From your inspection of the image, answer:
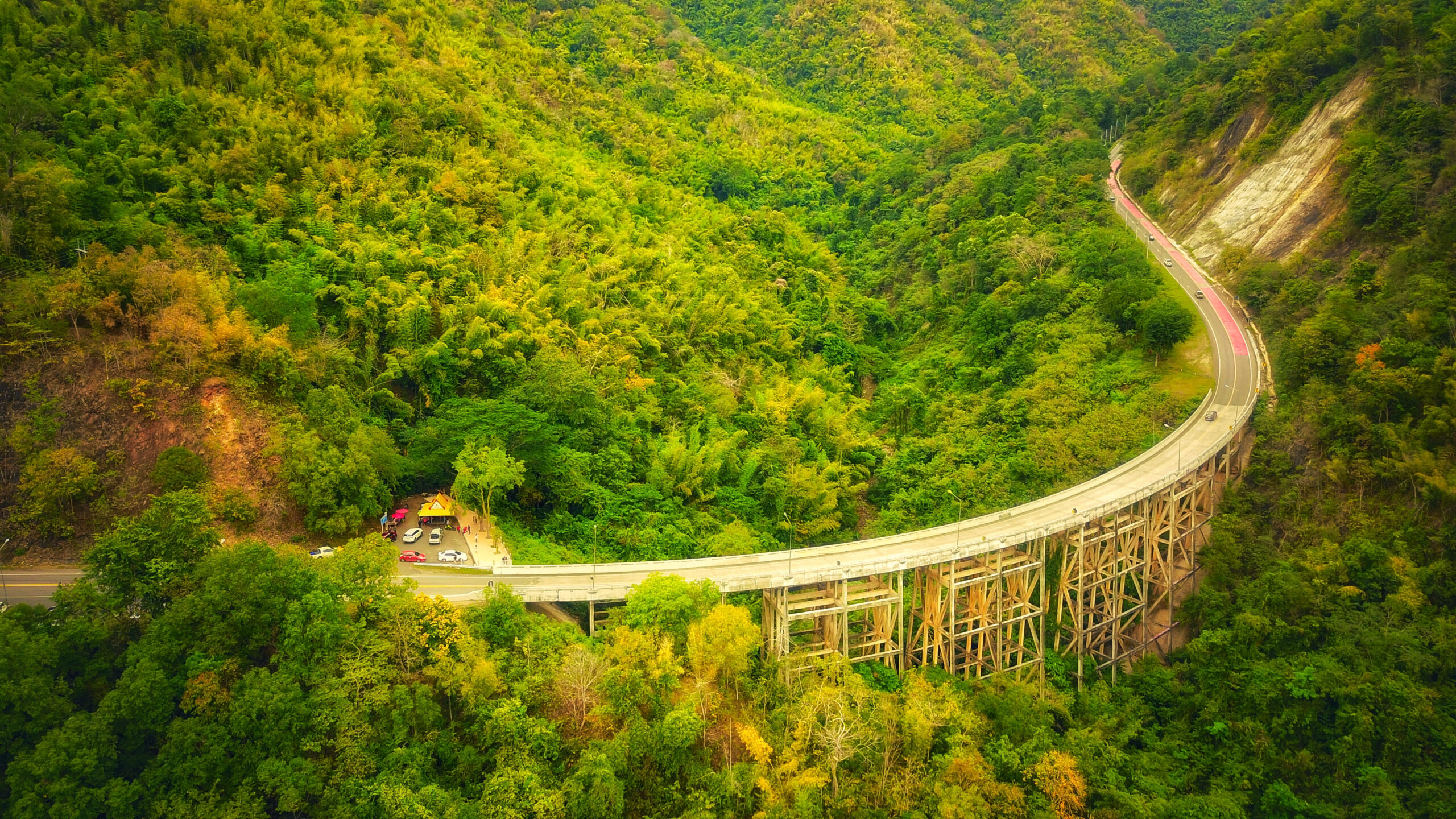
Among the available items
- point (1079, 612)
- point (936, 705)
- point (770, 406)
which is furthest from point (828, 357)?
point (936, 705)

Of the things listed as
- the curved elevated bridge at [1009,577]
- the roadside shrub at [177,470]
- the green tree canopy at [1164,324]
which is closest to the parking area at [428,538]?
the curved elevated bridge at [1009,577]

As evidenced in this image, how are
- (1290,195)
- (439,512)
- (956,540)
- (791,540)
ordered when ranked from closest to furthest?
(439,512), (956,540), (791,540), (1290,195)

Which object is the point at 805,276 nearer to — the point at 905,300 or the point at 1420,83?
the point at 905,300

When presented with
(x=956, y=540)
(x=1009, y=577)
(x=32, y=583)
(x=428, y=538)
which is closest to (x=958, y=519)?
(x=956, y=540)

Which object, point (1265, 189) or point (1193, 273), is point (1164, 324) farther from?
point (1265, 189)

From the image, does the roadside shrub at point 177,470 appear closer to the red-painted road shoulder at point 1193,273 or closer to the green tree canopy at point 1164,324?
the green tree canopy at point 1164,324
